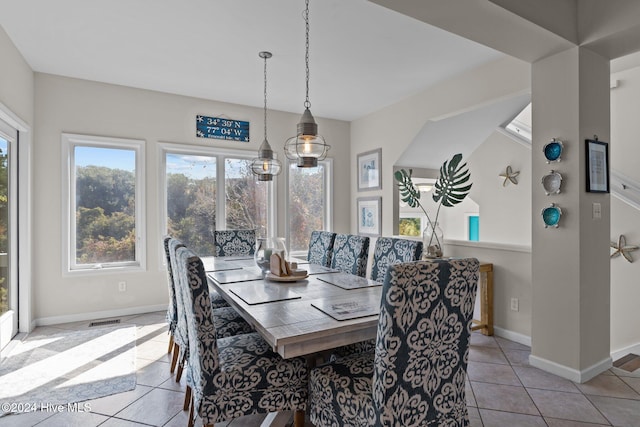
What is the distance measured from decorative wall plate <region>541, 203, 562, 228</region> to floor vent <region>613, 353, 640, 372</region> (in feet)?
4.13

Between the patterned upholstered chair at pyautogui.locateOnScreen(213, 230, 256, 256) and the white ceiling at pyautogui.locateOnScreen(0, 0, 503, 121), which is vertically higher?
the white ceiling at pyautogui.locateOnScreen(0, 0, 503, 121)

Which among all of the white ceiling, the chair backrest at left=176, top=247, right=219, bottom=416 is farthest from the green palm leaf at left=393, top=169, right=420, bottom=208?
the chair backrest at left=176, top=247, right=219, bottom=416

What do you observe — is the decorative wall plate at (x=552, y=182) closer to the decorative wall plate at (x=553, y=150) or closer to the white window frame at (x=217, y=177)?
the decorative wall plate at (x=553, y=150)

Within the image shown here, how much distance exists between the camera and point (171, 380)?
2473 millimetres

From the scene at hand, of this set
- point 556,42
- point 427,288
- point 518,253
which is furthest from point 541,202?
point 427,288

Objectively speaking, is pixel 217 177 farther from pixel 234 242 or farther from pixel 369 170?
pixel 369 170

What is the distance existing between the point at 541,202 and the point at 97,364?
3.50 m

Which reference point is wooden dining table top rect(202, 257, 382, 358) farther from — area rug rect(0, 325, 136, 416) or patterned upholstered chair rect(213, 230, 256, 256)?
patterned upholstered chair rect(213, 230, 256, 256)

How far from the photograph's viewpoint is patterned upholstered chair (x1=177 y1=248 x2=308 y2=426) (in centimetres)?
152

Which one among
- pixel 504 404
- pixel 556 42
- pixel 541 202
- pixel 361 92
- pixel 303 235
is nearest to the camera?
pixel 504 404

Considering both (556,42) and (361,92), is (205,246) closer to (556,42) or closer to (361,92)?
(361,92)

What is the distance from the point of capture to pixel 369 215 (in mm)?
4902

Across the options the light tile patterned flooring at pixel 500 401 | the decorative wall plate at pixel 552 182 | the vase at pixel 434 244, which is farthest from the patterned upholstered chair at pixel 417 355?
the vase at pixel 434 244

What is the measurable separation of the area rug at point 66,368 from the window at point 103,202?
0.87 m
